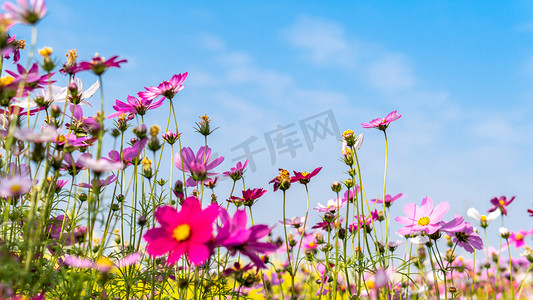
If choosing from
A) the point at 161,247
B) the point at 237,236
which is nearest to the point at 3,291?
the point at 161,247

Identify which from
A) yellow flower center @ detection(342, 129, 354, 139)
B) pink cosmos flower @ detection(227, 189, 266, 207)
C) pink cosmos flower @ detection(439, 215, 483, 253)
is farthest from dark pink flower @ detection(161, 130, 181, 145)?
pink cosmos flower @ detection(439, 215, 483, 253)

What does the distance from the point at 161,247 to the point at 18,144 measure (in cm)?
53

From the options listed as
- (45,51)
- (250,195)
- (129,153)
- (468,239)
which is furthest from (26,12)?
(468,239)

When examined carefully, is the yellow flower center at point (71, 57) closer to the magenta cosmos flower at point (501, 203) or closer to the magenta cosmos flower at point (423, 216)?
the magenta cosmos flower at point (423, 216)

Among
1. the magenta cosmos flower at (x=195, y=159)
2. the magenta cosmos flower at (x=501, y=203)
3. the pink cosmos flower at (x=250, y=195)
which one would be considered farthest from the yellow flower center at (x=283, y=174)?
the magenta cosmos flower at (x=501, y=203)

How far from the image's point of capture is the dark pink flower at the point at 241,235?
0.72 meters

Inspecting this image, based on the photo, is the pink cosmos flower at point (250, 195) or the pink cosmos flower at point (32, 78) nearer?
the pink cosmos flower at point (32, 78)

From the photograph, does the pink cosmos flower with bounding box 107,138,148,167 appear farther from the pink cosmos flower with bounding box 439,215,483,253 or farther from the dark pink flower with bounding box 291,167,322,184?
the pink cosmos flower with bounding box 439,215,483,253

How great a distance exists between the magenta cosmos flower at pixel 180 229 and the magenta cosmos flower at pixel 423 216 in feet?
2.35

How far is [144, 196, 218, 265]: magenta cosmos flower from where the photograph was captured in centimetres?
77

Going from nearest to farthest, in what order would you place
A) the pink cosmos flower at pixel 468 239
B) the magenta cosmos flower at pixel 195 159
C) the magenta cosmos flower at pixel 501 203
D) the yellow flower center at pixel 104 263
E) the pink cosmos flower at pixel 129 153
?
the yellow flower center at pixel 104 263
the pink cosmos flower at pixel 129 153
the magenta cosmos flower at pixel 195 159
the pink cosmos flower at pixel 468 239
the magenta cosmos flower at pixel 501 203

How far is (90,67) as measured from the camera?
0.87m

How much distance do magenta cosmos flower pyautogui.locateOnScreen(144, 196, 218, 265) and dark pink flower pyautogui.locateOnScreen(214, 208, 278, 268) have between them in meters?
0.03

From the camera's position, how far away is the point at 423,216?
1.38m
